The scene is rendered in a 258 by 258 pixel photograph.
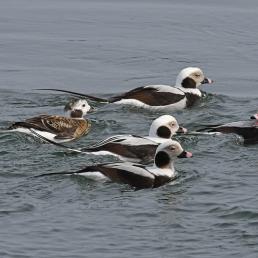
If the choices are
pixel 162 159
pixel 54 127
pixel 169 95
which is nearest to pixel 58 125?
pixel 54 127

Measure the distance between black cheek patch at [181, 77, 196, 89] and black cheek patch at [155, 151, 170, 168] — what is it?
14.0 ft

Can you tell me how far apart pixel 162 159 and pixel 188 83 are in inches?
172

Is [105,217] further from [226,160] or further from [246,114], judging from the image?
A: [246,114]

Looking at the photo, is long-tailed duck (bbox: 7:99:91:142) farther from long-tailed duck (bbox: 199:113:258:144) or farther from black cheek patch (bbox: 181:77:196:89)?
black cheek patch (bbox: 181:77:196:89)

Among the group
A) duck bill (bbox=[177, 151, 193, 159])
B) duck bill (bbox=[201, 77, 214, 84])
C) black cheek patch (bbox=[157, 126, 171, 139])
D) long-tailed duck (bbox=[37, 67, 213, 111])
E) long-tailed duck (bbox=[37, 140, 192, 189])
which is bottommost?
long-tailed duck (bbox=[37, 140, 192, 189])

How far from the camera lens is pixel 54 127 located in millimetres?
11945

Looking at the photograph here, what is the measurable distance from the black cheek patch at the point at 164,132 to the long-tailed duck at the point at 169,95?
1.99 m

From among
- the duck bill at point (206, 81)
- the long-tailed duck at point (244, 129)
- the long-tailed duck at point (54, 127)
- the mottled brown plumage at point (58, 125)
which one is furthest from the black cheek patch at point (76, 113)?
the duck bill at point (206, 81)

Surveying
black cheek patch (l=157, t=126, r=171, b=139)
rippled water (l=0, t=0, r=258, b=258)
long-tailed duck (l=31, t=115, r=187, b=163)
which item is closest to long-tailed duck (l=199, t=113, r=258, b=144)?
rippled water (l=0, t=0, r=258, b=258)

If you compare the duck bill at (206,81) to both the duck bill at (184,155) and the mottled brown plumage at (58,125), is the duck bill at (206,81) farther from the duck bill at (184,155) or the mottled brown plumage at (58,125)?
the duck bill at (184,155)

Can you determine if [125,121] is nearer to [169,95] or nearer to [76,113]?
[76,113]

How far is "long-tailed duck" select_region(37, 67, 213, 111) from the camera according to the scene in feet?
44.9

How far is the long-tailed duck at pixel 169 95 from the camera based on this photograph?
13672mm

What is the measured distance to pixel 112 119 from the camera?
13.0m
